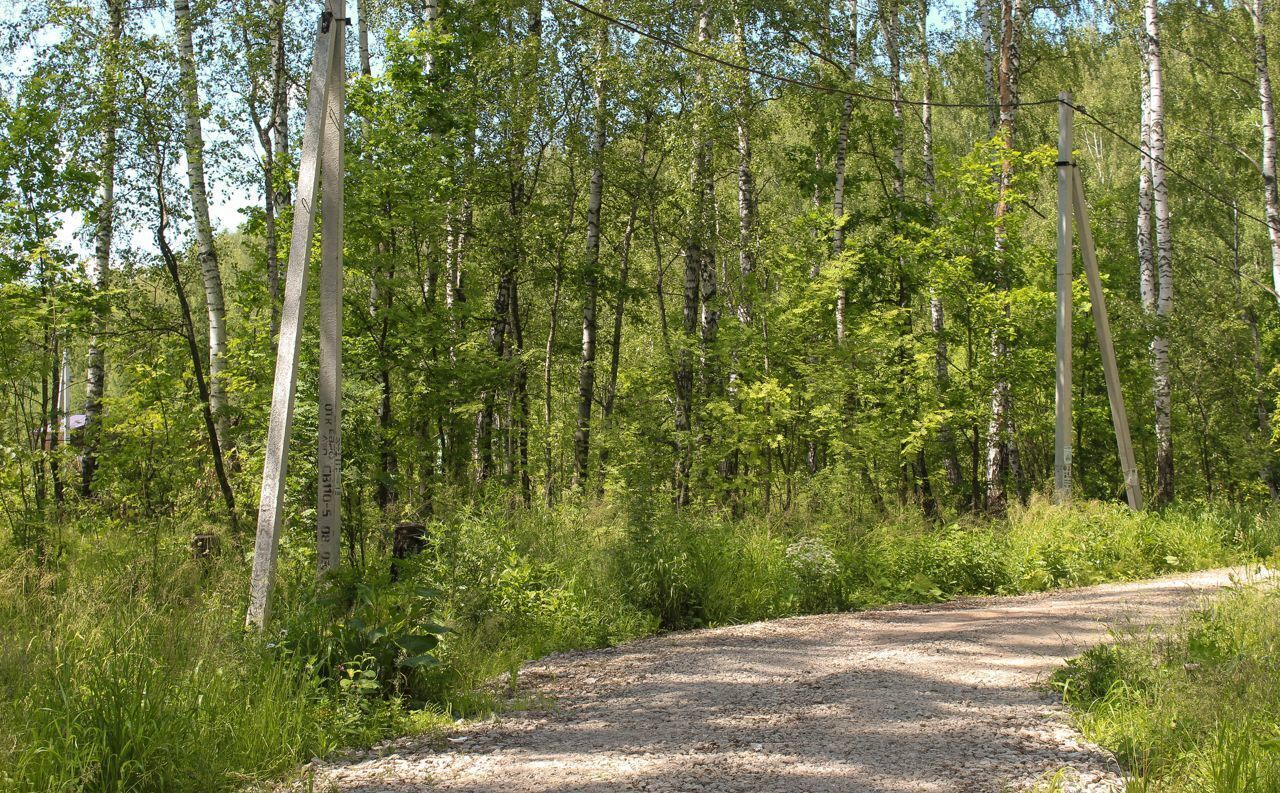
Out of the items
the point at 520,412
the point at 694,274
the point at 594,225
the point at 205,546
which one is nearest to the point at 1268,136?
the point at 694,274

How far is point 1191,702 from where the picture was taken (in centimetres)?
457

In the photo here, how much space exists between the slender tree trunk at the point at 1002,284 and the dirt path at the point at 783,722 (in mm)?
8956

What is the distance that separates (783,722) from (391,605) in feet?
7.64

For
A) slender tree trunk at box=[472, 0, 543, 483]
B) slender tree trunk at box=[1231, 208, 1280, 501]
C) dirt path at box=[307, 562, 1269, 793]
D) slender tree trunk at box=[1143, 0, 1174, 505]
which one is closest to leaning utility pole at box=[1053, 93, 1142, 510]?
slender tree trunk at box=[1143, 0, 1174, 505]

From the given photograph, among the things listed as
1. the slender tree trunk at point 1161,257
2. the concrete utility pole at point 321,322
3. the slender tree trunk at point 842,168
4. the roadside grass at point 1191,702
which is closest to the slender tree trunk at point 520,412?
the concrete utility pole at point 321,322

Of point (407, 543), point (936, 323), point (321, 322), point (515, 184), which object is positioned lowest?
point (407, 543)

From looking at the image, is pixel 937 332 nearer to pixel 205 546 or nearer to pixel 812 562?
pixel 812 562

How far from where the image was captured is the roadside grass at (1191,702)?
3.83m

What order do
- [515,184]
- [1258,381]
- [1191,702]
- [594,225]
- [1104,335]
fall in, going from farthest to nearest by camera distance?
[1258,381] < [515,184] < [594,225] < [1104,335] < [1191,702]

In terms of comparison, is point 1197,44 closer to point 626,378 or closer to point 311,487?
point 626,378

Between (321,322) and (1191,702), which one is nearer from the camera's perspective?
(1191,702)

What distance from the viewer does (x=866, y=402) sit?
15492mm

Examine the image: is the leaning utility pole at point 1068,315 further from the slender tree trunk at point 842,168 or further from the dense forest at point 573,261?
the slender tree trunk at point 842,168

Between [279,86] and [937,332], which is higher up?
[279,86]
